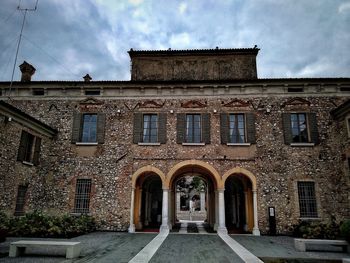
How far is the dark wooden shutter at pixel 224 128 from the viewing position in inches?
625

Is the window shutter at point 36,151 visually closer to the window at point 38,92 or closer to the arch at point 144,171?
the window at point 38,92

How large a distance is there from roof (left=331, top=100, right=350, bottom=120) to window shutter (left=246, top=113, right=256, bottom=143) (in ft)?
15.3

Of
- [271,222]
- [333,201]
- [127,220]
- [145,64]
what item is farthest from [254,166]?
[145,64]

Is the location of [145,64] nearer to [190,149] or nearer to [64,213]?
[190,149]

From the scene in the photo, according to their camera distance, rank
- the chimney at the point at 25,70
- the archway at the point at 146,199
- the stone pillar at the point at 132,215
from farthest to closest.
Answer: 1. the chimney at the point at 25,70
2. the archway at the point at 146,199
3. the stone pillar at the point at 132,215

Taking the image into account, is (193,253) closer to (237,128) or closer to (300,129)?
(237,128)

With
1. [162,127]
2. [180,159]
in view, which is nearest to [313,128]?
[180,159]

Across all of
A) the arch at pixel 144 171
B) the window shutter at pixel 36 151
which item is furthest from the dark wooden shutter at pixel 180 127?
the window shutter at pixel 36 151

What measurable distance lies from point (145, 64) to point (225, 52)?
5.81 m

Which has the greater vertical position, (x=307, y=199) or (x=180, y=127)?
(x=180, y=127)

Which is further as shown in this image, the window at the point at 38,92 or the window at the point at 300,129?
the window at the point at 38,92

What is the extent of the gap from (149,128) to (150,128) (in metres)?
0.06

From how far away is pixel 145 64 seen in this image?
63.3ft

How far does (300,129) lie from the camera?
52.3 ft
